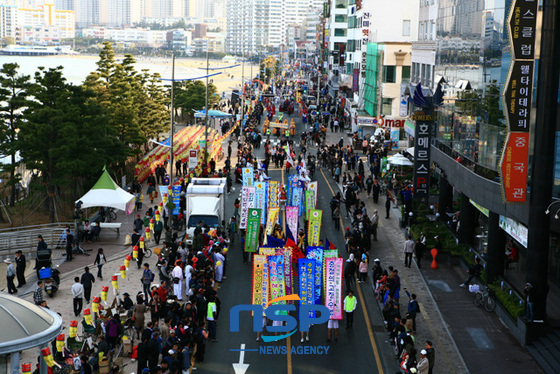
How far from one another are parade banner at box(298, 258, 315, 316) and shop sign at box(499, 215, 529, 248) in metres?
6.61

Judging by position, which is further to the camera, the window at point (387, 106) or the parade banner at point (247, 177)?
the window at point (387, 106)

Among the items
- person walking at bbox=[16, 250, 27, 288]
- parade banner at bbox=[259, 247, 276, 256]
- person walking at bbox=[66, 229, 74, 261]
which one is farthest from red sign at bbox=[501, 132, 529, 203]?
person walking at bbox=[66, 229, 74, 261]

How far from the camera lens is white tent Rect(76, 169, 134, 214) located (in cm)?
3729

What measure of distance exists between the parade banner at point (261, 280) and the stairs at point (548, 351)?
7787 mm

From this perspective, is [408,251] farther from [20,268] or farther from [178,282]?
[20,268]

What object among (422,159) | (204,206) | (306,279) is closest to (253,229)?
(204,206)

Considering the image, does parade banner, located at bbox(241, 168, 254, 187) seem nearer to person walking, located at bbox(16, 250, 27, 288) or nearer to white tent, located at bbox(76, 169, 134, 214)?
white tent, located at bbox(76, 169, 134, 214)

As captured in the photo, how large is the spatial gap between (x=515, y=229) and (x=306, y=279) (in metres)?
7.25

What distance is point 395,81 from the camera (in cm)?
6944

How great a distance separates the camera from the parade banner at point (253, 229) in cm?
3155

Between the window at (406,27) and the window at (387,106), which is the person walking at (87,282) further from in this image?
the window at (406,27)

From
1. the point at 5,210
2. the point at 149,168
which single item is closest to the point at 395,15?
the point at 149,168

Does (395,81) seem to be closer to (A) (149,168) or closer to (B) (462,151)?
(A) (149,168)

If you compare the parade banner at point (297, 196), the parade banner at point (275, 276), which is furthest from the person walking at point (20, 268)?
the parade banner at point (297, 196)
